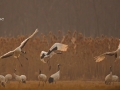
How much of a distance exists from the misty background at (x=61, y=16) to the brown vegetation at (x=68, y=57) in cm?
10

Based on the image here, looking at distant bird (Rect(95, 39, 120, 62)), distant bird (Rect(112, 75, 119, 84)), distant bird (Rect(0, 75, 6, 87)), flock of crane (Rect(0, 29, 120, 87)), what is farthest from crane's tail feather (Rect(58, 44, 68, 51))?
distant bird (Rect(0, 75, 6, 87))

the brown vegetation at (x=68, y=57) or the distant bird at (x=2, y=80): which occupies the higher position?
the brown vegetation at (x=68, y=57)

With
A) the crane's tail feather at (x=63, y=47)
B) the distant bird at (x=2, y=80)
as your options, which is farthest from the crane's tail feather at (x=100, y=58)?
A: the distant bird at (x=2, y=80)

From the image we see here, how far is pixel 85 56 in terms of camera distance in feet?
19.4

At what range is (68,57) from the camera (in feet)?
19.3

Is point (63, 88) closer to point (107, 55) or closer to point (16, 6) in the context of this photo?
point (107, 55)

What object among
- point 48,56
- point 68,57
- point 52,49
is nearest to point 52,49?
point 52,49

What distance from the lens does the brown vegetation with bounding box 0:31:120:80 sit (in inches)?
231

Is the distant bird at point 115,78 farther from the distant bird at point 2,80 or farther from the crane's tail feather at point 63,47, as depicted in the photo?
the distant bird at point 2,80

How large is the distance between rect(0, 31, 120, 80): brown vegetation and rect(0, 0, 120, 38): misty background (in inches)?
4.0

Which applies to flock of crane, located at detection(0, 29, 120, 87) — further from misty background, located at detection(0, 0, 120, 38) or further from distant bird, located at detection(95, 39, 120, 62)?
misty background, located at detection(0, 0, 120, 38)

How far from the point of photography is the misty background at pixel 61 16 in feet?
19.4

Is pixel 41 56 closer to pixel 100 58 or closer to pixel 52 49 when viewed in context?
pixel 52 49

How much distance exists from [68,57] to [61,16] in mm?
599
